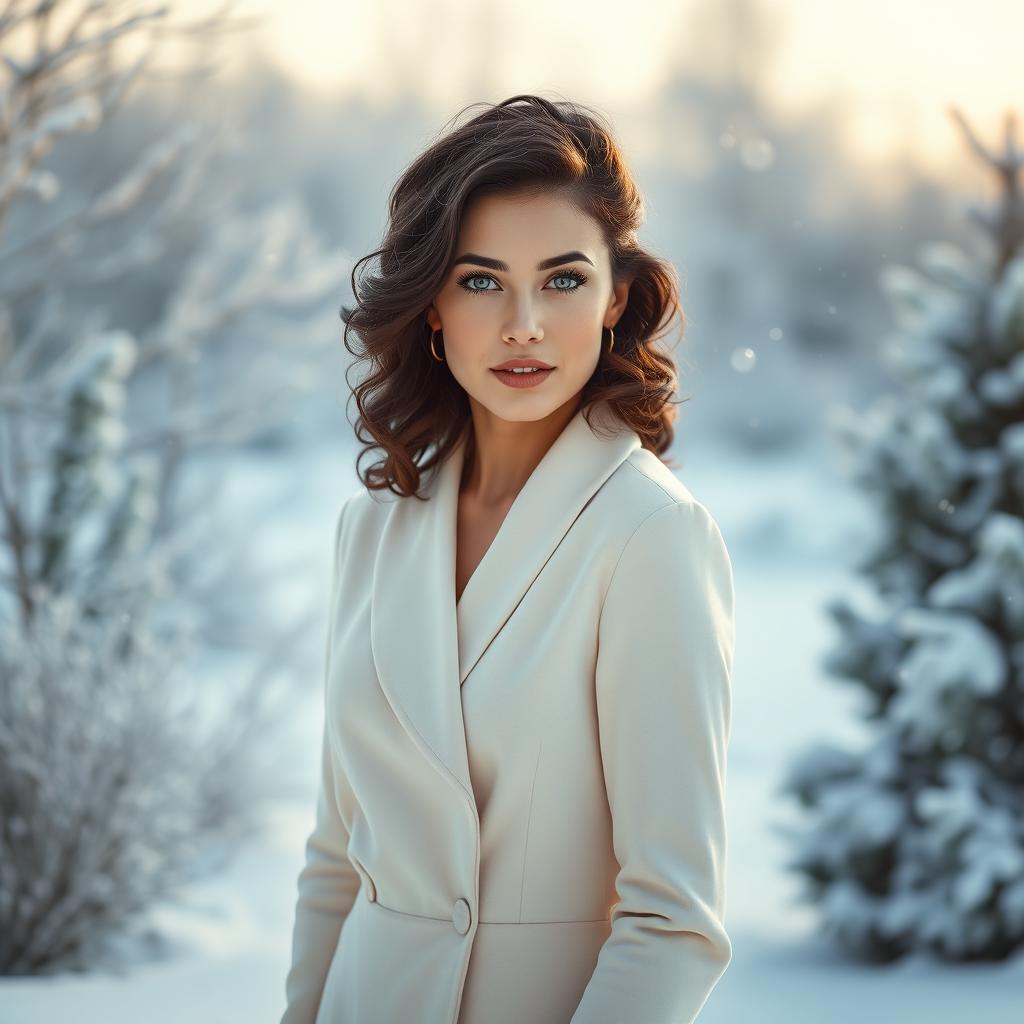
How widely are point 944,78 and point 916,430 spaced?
2948 mm

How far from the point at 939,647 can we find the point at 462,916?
5.88 ft

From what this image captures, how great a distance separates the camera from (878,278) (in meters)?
7.61

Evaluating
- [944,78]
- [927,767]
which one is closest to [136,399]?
[944,78]

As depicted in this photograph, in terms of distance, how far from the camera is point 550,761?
1046 millimetres

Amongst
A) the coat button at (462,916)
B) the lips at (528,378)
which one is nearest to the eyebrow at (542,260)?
the lips at (528,378)

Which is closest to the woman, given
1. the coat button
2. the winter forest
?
the coat button

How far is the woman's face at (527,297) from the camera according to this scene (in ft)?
3.63

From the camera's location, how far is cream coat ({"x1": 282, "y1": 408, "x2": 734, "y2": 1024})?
0.98 metres

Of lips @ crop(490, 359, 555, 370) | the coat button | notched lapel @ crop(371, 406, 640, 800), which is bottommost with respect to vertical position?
the coat button

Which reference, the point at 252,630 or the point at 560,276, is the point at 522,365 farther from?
the point at 252,630

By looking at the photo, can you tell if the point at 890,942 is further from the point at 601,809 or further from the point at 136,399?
the point at 136,399

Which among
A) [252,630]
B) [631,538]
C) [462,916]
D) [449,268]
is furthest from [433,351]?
[252,630]

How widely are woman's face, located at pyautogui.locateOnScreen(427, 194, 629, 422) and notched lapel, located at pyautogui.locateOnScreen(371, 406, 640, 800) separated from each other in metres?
0.07

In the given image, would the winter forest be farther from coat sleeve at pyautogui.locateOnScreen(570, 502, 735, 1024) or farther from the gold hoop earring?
coat sleeve at pyautogui.locateOnScreen(570, 502, 735, 1024)
